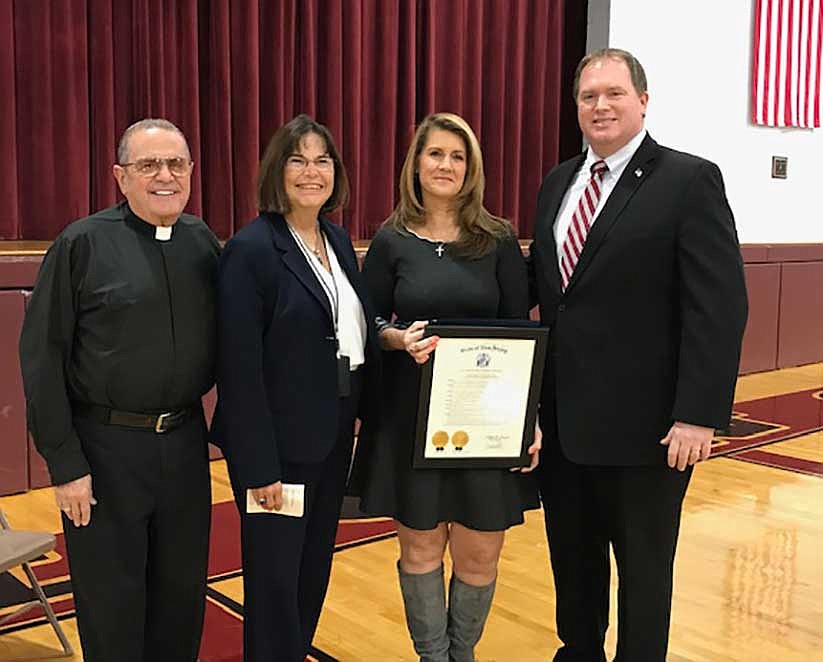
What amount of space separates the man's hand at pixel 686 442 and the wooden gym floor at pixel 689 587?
100 centimetres

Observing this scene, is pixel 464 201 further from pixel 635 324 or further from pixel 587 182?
pixel 635 324

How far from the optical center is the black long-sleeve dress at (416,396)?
2.62m

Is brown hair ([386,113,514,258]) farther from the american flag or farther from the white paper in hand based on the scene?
the american flag

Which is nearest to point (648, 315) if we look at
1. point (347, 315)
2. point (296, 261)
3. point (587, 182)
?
point (587, 182)

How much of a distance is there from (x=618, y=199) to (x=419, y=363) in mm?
627

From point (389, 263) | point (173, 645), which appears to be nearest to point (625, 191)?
point (389, 263)

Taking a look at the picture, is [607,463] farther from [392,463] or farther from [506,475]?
[392,463]

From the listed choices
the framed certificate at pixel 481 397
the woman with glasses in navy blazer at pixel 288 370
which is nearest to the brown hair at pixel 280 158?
the woman with glasses in navy blazer at pixel 288 370

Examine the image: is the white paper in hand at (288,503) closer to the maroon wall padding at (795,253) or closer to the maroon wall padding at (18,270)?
the maroon wall padding at (18,270)

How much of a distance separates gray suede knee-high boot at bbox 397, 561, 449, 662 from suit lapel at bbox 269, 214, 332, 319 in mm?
752

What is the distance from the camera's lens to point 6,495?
15.8 ft

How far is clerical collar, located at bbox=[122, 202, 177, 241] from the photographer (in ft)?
7.87

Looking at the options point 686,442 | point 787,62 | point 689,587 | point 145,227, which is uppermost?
point 787,62

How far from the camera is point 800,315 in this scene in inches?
353
